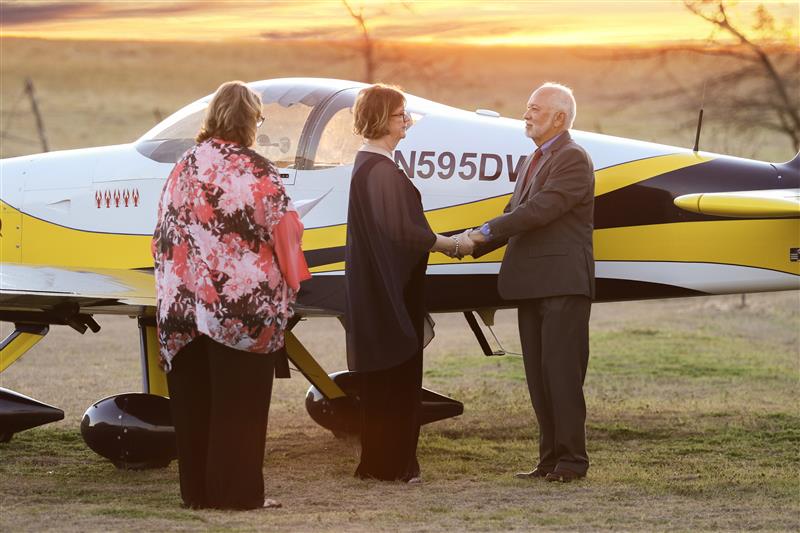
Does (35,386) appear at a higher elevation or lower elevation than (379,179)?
lower

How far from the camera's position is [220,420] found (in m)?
5.52

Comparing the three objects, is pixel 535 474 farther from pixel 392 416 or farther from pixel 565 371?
pixel 392 416

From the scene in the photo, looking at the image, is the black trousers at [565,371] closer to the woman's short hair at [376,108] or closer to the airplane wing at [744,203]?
the airplane wing at [744,203]

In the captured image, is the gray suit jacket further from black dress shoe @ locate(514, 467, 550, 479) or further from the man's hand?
black dress shoe @ locate(514, 467, 550, 479)

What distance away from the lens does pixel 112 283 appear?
734 cm

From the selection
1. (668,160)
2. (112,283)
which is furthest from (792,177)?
(112,283)

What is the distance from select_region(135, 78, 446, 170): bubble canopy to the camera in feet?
24.7

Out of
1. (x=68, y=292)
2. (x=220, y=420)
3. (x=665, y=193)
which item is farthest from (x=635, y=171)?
(x=68, y=292)

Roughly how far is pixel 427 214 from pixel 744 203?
1.80 m

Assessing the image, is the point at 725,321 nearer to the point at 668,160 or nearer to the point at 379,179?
the point at 668,160

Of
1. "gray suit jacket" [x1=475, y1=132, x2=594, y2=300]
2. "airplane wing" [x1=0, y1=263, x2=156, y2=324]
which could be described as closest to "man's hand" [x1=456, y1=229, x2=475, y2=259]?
"gray suit jacket" [x1=475, y1=132, x2=594, y2=300]

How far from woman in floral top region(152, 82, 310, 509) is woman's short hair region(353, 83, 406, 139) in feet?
2.89

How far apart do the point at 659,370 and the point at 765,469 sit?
17.2 ft

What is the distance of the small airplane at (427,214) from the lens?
7027mm
